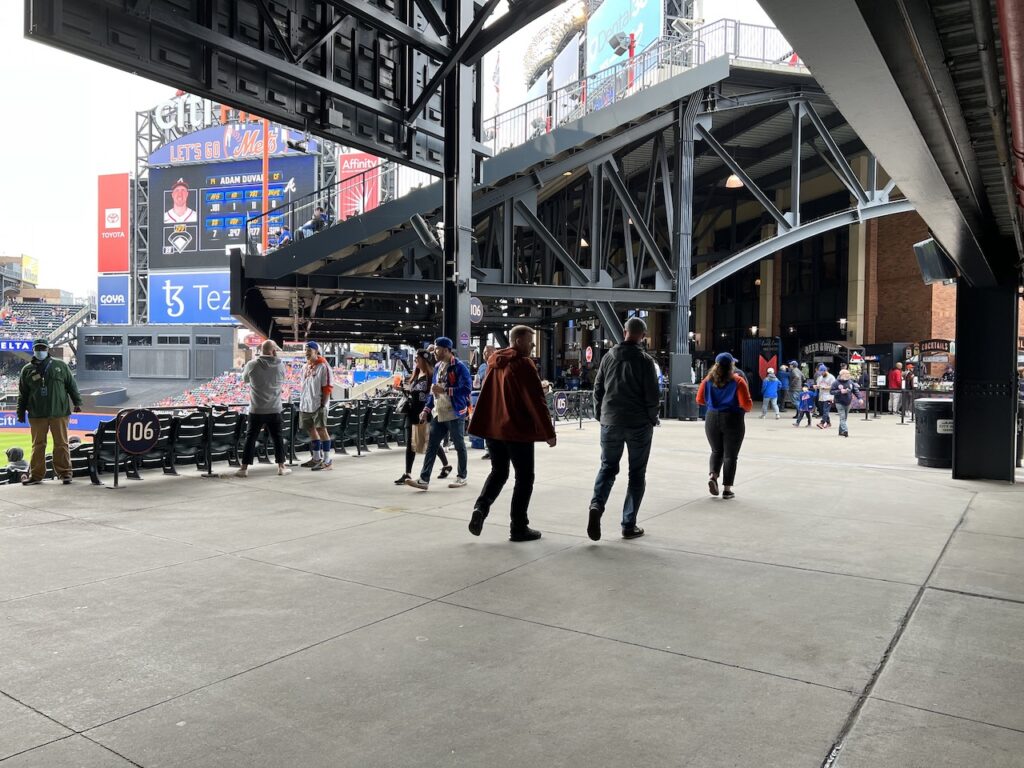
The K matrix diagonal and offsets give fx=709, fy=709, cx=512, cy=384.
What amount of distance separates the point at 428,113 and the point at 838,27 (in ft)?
39.5

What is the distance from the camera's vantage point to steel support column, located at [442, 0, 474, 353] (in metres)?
13.0

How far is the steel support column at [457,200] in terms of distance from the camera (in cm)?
1299

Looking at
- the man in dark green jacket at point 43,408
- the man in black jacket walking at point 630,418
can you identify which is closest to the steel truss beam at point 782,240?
the man in black jacket walking at point 630,418

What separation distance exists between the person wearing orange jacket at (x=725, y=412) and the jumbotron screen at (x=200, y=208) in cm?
6059

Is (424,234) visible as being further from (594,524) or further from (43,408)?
(594,524)

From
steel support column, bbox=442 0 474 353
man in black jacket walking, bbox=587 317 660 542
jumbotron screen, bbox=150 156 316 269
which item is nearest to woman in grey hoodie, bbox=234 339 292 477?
steel support column, bbox=442 0 474 353

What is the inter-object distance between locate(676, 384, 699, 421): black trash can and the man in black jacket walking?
17.1m

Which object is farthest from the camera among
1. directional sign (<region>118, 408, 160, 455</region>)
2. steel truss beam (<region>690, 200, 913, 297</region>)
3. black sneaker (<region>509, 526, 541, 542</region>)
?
steel truss beam (<region>690, 200, 913, 297</region>)

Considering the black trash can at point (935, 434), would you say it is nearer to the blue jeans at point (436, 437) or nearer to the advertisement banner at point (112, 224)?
the blue jeans at point (436, 437)

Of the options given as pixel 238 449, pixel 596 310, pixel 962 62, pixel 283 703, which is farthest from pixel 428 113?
pixel 283 703

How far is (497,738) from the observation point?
288cm

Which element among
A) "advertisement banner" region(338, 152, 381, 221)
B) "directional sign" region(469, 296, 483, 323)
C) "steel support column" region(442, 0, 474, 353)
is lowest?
"directional sign" region(469, 296, 483, 323)

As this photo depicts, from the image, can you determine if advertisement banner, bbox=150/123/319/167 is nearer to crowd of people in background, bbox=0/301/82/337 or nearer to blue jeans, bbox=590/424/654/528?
crowd of people in background, bbox=0/301/82/337

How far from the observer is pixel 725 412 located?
28.0 ft
